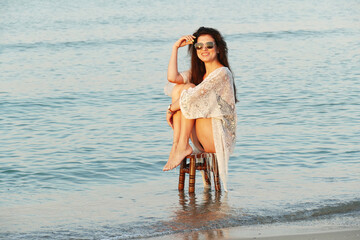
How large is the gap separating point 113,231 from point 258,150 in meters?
3.38

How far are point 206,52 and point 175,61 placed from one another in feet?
0.89

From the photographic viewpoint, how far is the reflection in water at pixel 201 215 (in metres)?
5.06

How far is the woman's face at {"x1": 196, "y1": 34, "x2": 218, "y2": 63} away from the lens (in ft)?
19.1

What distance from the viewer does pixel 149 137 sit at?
9242 mm

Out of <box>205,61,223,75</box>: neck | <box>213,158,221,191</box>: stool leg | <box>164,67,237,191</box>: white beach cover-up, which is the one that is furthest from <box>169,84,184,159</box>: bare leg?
<box>213,158,221,191</box>: stool leg

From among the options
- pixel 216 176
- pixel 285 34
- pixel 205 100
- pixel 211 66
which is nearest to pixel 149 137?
pixel 216 176

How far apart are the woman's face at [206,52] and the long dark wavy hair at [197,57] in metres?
0.03

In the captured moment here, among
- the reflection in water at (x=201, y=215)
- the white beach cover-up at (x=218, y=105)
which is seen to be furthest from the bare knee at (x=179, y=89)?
the reflection in water at (x=201, y=215)

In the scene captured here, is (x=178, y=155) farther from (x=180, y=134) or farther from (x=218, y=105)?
(x=218, y=105)

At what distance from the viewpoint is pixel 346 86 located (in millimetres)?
13273

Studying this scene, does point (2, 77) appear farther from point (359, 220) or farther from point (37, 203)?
point (359, 220)

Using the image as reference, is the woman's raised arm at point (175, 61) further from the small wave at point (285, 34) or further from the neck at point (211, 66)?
the small wave at point (285, 34)

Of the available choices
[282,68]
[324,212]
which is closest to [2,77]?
[282,68]

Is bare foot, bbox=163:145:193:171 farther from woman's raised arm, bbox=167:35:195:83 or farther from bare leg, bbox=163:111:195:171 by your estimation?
woman's raised arm, bbox=167:35:195:83
